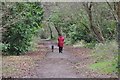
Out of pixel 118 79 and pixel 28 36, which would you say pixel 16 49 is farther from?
pixel 118 79

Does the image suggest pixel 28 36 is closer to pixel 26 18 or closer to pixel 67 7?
pixel 26 18

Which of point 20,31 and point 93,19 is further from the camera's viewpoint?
point 93,19

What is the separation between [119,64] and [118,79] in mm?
663

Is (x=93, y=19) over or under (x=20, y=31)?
over

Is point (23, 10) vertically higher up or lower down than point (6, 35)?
higher up

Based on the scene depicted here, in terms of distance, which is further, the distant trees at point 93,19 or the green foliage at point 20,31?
the distant trees at point 93,19

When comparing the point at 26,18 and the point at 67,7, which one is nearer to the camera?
the point at 26,18

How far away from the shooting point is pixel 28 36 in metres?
26.2

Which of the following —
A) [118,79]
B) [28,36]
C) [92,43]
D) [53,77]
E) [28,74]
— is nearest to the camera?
[118,79]

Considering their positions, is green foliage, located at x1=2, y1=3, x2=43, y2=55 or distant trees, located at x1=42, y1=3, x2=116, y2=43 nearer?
green foliage, located at x1=2, y1=3, x2=43, y2=55

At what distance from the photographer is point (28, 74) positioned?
1459 cm

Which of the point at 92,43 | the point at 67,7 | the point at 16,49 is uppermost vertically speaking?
the point at 67,7

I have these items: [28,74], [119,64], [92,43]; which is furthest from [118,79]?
[92,43]

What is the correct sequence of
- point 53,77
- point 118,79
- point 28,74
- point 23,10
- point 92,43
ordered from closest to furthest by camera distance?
point 118,79 → point 53,77 → point 28,74 → point 23,10 → point 92,43
